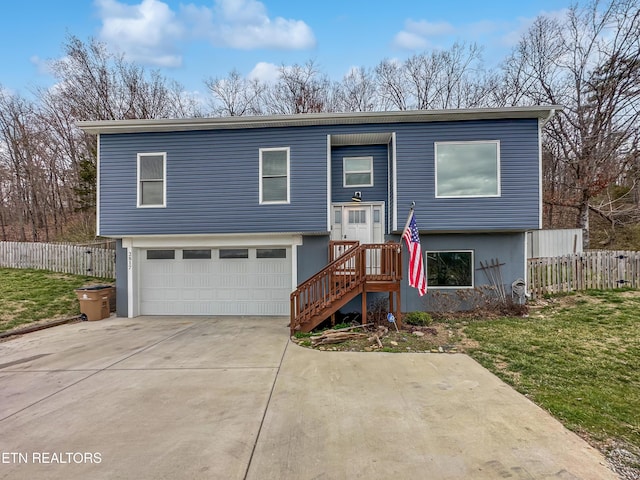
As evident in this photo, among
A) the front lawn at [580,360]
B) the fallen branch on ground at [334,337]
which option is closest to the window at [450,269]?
the front lawn at [580,360]

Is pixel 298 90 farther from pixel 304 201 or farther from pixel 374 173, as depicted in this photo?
pixel 304 201

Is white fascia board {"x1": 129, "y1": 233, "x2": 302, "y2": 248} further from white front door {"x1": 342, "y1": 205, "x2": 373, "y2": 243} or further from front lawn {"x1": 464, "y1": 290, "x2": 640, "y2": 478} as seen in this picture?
front lawn {"x1": 464, "y1": 290, "x2": 640, "y2": 478}

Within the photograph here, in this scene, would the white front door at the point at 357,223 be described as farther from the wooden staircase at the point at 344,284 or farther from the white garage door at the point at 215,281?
the white garage door at the point at 215,281

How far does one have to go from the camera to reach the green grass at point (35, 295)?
834 centimetres

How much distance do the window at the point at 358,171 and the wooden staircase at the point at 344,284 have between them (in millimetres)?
2543

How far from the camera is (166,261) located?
9523 mm

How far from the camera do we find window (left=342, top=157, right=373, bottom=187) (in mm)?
9180

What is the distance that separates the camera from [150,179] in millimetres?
8789

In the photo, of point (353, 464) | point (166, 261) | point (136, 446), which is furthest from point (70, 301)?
point (353, 464)

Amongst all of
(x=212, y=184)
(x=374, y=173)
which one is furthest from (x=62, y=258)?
(x=374, y=173)

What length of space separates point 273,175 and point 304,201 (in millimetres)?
1160

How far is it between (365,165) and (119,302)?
333 inches

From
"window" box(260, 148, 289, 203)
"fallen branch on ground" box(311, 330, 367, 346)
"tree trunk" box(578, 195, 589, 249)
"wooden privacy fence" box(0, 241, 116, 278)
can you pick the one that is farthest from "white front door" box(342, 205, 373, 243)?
"tree trunk" box(578, 195, 589, 249)

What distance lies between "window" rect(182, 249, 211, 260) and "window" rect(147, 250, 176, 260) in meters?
0.35
